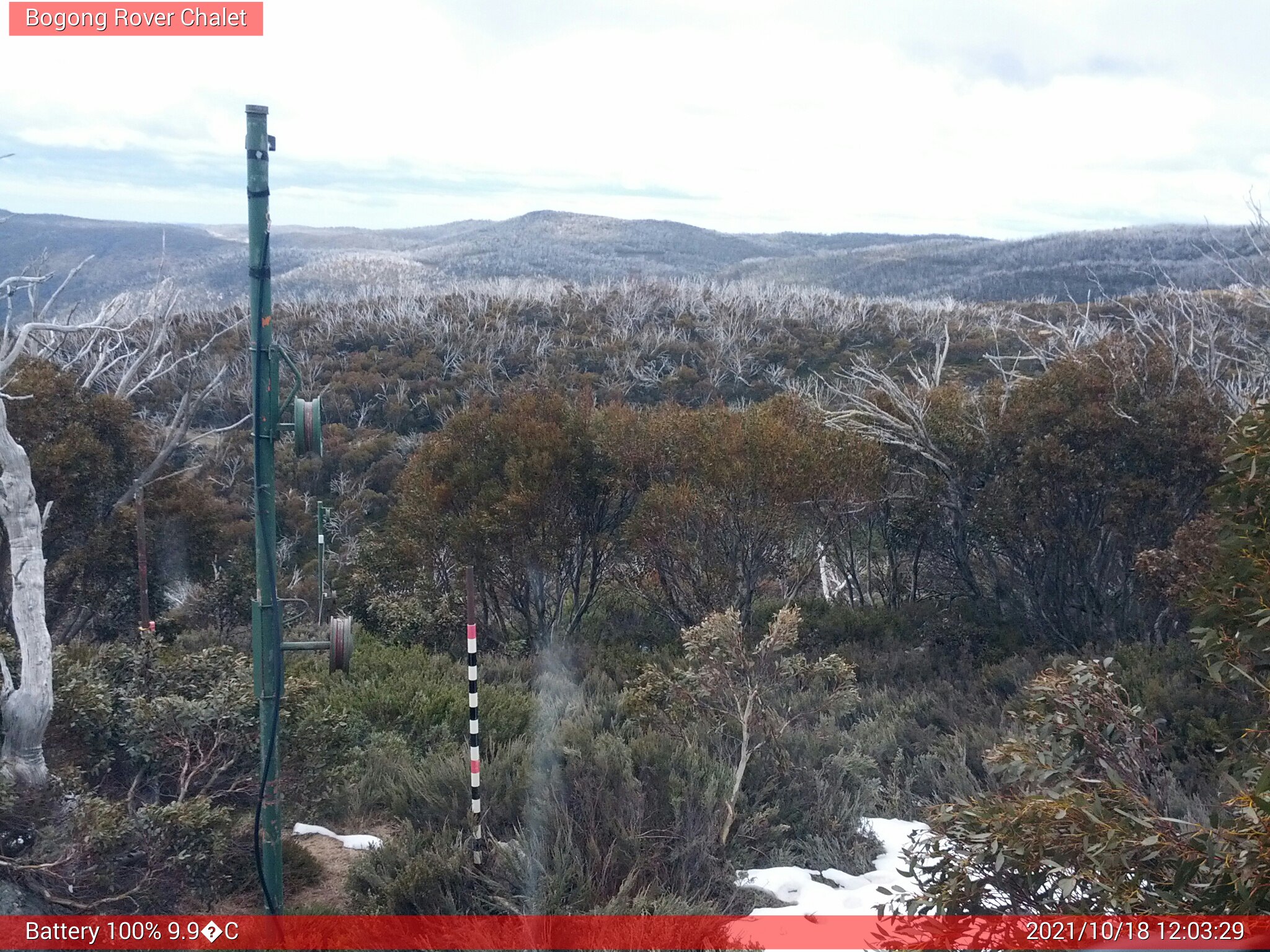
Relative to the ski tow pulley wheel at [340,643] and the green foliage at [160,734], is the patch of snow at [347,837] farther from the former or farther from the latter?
the ski tow pulley wheel at [340,643]

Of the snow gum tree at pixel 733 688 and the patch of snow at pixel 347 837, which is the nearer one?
the patch of snow at pixel 347 837

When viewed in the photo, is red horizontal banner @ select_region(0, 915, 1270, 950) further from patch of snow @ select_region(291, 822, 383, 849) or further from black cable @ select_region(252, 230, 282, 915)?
patch of snow @ select_region(291, 822, 383, 849)

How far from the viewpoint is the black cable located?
4.34 metres

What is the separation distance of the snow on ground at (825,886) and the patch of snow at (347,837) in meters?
2.22

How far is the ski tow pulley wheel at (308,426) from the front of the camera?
4297 millimetres

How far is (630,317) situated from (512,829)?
32.3m

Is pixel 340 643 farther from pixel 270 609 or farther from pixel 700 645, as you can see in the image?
pixel 700 645

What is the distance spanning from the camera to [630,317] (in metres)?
36.9

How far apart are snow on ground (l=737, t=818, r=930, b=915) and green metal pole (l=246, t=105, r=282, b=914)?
7.65 ft

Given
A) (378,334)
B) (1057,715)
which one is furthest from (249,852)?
(378,334)

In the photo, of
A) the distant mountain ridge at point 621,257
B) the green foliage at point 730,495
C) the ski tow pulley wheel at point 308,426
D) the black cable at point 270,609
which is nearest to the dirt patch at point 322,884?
the black cable at point 270,609

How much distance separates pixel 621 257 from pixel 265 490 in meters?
77.6

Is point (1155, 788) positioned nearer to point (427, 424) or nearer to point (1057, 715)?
point (1057, 715)

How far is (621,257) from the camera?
8006cm
